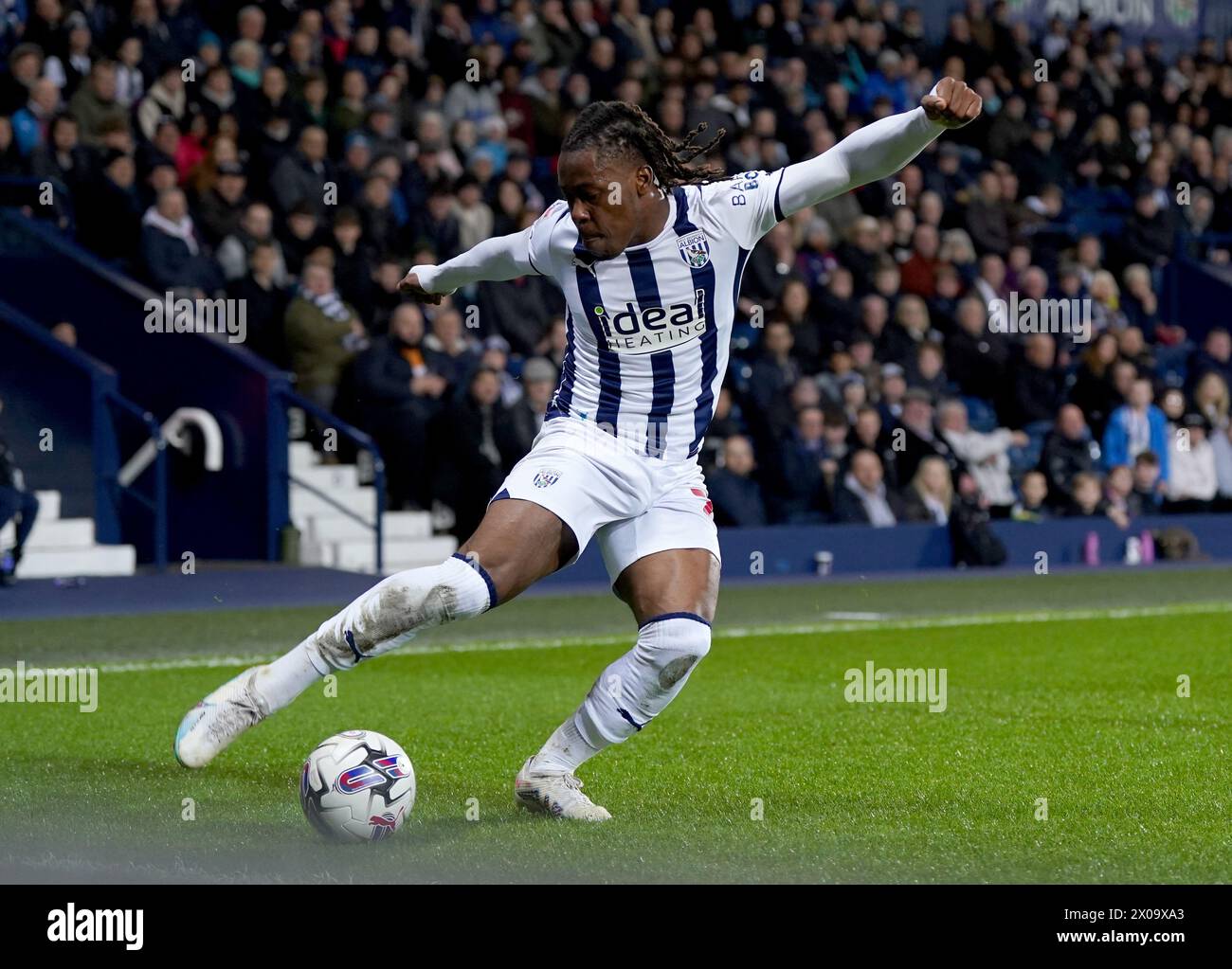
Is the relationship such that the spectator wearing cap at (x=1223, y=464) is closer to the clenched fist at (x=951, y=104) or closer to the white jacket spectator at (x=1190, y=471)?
the white jacket spectator at (x=1190, y=471)

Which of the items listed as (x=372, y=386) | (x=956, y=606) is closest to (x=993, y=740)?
(x=956, y=606)

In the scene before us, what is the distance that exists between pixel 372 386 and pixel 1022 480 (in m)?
6.78

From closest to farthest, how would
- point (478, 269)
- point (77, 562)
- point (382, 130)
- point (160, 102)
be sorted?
point (478, 269) < point (77, 562) < point (160, 102) < point (382, 130)

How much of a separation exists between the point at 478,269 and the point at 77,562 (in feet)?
29.1

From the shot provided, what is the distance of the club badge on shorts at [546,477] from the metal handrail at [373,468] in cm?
905

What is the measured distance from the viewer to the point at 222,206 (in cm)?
1617

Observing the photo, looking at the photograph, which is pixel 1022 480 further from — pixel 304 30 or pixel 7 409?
pixel 7 409

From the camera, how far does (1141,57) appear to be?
26719mm

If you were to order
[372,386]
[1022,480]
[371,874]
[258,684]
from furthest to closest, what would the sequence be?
[1022,480]
[372,386]
[258,684]
[371,874]

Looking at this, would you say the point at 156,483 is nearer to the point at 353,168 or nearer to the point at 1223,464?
the point at 353,168

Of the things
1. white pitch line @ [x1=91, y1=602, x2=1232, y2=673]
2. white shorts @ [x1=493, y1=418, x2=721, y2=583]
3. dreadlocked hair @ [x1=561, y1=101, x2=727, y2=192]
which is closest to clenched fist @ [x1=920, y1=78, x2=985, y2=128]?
dreadlocked hair @ [x1=561, y1=101, x2=727, y2=192]

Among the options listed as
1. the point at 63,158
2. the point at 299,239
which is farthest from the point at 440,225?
the point at 63,158

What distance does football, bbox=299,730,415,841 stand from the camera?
230 inches
